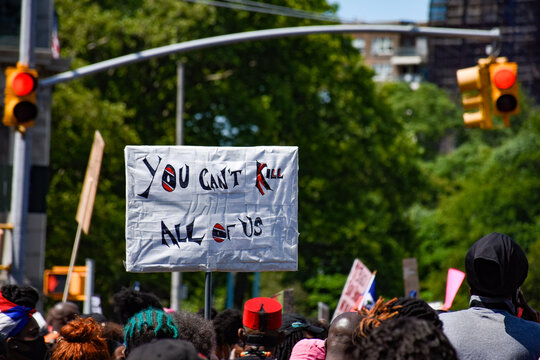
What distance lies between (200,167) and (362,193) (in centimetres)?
2130

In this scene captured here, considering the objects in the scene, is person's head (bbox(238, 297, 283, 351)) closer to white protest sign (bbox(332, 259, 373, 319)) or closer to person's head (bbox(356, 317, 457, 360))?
person's head (bbox(356, 317, 457, 360))

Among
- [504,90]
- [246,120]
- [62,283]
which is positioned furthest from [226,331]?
[246,120]

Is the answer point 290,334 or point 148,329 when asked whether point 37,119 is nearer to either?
point 290,334

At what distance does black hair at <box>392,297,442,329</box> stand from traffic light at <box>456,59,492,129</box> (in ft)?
25.4

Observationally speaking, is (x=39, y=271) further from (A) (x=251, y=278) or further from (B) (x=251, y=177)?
(A) (x=251, y=278)

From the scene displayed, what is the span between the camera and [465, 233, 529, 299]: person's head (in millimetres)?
4223

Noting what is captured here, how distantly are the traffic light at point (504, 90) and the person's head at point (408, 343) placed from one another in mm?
8759

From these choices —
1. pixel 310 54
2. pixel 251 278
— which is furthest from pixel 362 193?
pixel 251 278

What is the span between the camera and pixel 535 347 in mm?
4164

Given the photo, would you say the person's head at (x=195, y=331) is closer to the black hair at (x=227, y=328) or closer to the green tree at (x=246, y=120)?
the black hair at (x=227, y=328)

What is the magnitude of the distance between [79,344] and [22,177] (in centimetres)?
659

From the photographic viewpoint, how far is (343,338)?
14.9 feet

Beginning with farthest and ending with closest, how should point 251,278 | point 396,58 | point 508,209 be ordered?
point 396,58
point 508,209
point 251,278

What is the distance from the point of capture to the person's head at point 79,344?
5.04m
